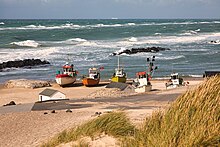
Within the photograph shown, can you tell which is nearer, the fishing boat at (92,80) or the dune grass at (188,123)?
the dune grass at (188,123)

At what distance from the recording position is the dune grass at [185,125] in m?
6.45

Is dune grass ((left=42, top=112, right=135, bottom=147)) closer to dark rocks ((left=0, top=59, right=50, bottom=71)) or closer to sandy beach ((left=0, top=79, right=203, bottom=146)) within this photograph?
sandy beach ((left=0, top=79, right=203, bottom=146))

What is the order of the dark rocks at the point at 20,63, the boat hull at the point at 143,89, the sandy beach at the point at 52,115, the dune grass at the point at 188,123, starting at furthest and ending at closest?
the dark rocks at the point at 20,63, the boat hull at the point at 143,89, the sandy beach at the point at 52,115, the dune grass at the point at 188,123

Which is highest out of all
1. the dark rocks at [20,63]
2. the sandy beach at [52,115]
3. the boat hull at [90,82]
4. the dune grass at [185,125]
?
the dark rocks at [20,63]

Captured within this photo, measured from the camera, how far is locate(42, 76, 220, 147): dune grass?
645 centimetres

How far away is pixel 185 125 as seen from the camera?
672cm

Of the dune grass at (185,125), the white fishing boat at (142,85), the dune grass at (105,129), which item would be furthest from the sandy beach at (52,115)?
the dune grass at (185,125)

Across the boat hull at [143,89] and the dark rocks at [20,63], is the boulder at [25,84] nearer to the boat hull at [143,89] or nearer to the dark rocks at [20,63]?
the boat hull at [143,89]

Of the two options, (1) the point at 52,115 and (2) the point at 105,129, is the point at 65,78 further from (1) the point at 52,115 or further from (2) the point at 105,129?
(2) the point at 105,129

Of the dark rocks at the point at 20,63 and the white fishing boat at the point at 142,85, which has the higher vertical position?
the dark rocks at the point at 20,63

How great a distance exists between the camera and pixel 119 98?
20.5 meters

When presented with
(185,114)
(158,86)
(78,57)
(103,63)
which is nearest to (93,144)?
(185,114)

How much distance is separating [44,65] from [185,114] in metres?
31.9

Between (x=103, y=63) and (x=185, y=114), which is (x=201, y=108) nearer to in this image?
(x=185, y=114)
